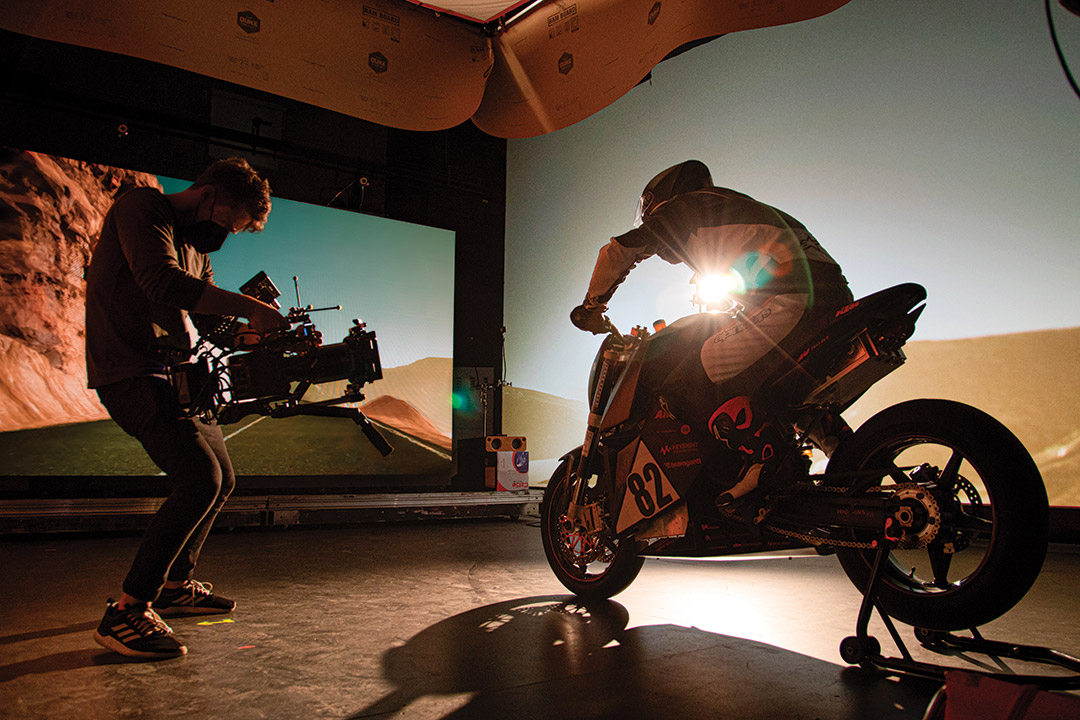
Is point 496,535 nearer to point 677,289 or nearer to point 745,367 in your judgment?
point 677,289

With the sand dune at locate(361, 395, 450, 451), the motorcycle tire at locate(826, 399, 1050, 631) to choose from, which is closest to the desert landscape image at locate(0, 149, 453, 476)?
the sand dune at locate(361, 395, 450, 451)

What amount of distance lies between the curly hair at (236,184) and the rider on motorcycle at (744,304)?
4.66 feet

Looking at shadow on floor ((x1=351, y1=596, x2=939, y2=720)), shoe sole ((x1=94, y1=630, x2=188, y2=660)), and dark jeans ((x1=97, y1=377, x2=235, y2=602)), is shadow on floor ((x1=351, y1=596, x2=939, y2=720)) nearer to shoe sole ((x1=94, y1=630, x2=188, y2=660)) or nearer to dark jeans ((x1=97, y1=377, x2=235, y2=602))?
shoe sole ((x1=94, y1=630, x2=188, y2=660))

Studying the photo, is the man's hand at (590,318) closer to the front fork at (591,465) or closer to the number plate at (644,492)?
the front fork at (591,465)

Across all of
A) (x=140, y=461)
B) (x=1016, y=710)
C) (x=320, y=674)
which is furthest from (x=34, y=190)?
(x=1016, y=710)

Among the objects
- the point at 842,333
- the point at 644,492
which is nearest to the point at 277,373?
the point at 644,492

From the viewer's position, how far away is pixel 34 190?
4863 mm

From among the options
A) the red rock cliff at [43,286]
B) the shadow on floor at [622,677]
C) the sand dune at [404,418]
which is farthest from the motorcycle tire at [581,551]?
the red rock cliff at [43,286]

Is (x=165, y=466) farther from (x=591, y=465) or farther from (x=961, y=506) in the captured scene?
(x=961, y=506)

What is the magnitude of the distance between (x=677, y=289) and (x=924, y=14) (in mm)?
2605

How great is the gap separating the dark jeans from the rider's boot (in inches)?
66.6

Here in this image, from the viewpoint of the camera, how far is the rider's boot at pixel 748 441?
1.76m

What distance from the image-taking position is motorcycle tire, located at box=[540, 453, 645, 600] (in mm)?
2432

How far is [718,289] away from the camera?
87.7 inches
